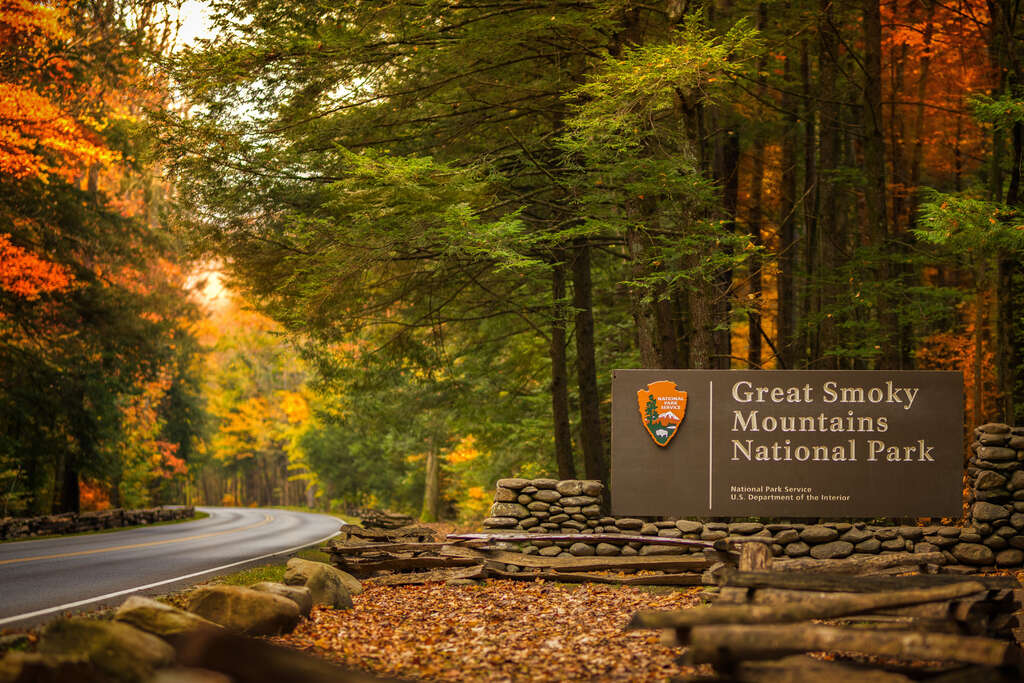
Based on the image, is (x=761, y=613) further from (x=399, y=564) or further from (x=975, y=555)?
(x=399, y=564)

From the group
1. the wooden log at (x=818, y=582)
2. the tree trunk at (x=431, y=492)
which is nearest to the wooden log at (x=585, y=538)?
the wooden log at (x=818, y=582)

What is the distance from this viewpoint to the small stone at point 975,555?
11273 mm

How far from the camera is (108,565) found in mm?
13820

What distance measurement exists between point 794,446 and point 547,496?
3.59m

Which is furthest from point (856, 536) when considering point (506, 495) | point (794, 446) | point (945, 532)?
point (506, 495)

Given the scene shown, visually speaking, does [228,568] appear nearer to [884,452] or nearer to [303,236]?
[303,236]

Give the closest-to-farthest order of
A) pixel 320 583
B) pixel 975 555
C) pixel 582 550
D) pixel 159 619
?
pixel 159 619
pixel 320 583
pixel 975 555
pixel 582 550

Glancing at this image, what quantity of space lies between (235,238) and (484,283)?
5080mm

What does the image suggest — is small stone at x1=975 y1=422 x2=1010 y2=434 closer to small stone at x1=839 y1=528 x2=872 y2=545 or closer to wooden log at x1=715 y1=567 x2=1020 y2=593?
small stone at x1=839 y1=528 x2=872 y2=545

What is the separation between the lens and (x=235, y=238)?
15516 millimetres

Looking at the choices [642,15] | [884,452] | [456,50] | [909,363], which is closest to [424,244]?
[456,50]

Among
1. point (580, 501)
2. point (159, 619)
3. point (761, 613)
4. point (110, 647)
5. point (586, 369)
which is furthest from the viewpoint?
point (586, 369)

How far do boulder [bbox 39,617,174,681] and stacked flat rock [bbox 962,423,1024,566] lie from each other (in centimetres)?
1019

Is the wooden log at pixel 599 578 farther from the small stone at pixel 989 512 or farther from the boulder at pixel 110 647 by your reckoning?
the boulder at pixel 110 647
